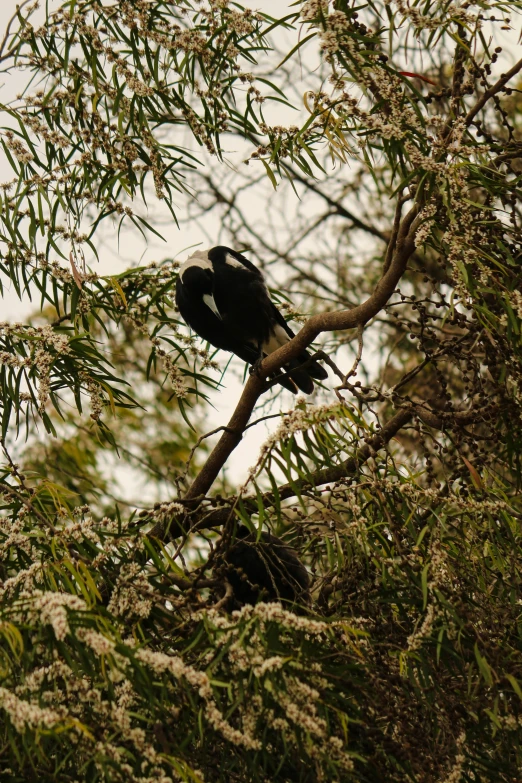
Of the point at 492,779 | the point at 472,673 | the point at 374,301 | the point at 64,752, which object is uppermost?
the point at 374,301

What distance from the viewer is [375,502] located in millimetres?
2186

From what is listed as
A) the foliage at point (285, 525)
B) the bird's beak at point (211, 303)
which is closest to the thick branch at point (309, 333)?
the foliage at point (285, 525)

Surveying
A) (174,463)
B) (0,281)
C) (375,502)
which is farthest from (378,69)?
(174,463)

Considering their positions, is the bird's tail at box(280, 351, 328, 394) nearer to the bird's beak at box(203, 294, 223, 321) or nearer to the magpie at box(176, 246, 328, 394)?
the magpie at box(176, 246, 328, 394)

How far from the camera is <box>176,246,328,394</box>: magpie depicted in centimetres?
368

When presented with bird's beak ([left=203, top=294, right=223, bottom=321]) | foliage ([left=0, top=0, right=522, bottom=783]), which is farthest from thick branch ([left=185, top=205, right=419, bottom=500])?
bird's beak ([left=203, top=294, right=223, bottom=321])

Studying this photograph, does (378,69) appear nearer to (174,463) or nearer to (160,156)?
(160,156)

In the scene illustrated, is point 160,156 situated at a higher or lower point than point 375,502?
higher

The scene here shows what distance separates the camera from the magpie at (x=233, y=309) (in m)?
3.68

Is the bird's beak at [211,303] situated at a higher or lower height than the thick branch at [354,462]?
higher

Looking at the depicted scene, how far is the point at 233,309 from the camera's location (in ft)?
12.5

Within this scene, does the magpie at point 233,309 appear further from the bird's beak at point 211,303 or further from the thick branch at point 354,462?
the thick branch at point 354,462

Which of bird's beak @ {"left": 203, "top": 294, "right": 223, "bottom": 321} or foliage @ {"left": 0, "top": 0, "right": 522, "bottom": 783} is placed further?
bird's beak @ {"left": 203, "top": 294, "right": 223, "bottom": 321}

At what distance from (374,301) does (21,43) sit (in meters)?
1.33
